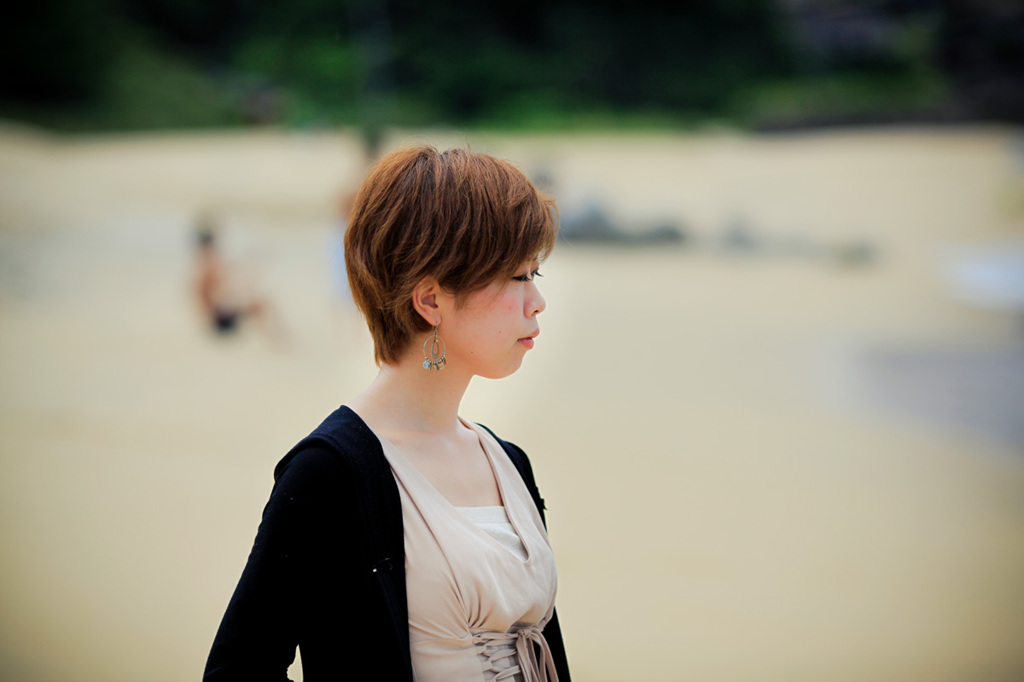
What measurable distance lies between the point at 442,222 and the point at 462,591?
1.56 ft

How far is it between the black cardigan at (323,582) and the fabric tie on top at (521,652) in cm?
15

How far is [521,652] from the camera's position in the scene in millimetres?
1292

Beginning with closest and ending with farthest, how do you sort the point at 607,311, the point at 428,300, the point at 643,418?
1. the point at 428,300
2. the point at 643,418
3. the point at 607,311

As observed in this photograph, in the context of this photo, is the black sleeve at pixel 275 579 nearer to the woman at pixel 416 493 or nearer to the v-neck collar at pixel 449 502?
the woman at pixel 416 493

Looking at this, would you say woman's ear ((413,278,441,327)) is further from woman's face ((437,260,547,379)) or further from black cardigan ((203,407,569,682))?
black cardigan ((203,407,569,682))

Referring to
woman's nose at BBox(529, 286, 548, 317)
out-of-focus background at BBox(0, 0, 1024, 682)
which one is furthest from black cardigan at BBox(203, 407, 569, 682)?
out-of-focus background at BBox(0, 0, 1024, 682)

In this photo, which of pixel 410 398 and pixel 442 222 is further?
pixel 410 398

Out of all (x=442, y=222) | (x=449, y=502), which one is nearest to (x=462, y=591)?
(x=449, y=502)

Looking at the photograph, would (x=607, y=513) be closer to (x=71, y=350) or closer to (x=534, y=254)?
(x=534, y=254)

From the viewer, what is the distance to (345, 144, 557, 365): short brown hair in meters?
1.18

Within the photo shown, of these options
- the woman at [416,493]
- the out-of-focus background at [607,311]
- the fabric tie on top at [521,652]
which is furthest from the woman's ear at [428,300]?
the out-of-focus background at [607,311]

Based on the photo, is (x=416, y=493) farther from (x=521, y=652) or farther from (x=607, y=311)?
(x=607, y=311)

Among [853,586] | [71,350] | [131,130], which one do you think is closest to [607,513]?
[853,586]

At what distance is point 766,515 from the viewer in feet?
17.8
